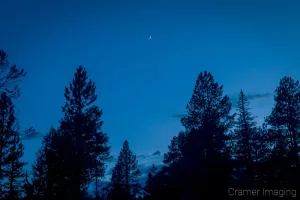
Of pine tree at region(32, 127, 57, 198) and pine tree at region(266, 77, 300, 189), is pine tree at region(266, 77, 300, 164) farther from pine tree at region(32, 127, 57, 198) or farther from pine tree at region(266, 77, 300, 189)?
pine tree at region(32, 127, 57, 198)

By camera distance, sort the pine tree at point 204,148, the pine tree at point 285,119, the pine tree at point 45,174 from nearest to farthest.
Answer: the pine tree at point 45,174 < the pine tree at point 204,148 < the pine tree at point 285,119

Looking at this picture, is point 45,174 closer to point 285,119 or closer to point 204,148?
point 204,148

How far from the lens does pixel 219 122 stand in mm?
26781

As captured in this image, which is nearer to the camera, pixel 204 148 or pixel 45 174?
pixel 204 148

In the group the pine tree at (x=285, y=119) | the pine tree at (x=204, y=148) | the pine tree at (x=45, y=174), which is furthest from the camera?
the pine tree at (x=285, y=119)

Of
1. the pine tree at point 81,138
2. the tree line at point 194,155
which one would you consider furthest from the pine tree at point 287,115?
the pine tree at point 81,138

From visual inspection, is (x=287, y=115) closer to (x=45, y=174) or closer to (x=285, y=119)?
(x=285, y=119)

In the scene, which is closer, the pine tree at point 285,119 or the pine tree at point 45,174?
the pine tree at point 45,174

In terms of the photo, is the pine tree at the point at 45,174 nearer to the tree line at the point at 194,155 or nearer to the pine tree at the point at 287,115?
the tree line at the point at 194,155

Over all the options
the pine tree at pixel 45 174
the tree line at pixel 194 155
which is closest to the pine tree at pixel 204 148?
the tree line at pixel 194 155

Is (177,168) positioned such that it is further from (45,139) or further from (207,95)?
(45,139)

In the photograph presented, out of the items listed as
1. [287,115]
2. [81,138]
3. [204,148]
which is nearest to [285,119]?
[287,115]

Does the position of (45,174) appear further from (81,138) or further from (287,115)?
(287,115)

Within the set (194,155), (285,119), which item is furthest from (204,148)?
(285,119)
